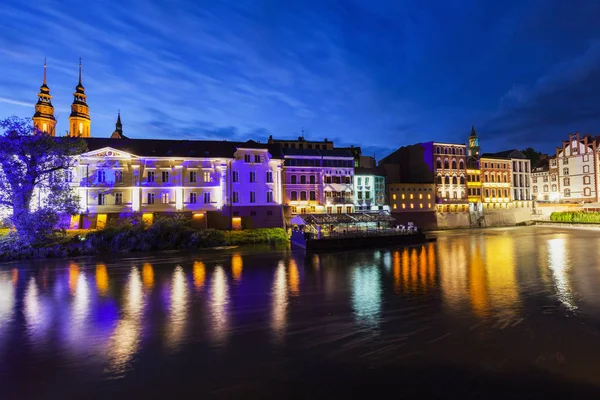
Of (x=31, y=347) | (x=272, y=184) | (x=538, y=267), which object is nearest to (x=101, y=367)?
(x=31, y=347)

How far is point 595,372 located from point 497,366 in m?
2.70

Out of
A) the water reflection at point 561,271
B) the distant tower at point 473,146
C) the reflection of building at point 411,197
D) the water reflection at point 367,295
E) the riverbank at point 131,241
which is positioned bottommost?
the water reflection at point 561,271

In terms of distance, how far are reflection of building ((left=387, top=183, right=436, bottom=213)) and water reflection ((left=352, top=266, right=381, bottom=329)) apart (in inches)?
1595

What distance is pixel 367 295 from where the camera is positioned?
20.4 meters

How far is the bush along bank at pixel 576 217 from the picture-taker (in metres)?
72.1

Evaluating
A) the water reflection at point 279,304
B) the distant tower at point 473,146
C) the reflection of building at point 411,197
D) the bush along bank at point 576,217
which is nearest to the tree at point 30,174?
the water reflection at point 279,304

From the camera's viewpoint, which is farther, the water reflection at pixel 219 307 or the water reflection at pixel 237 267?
the water reflection at pixel 237 267

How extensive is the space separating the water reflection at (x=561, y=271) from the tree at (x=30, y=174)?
45037 millimetres

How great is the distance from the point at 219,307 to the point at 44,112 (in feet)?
228

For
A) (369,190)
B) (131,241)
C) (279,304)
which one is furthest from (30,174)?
(369,190)

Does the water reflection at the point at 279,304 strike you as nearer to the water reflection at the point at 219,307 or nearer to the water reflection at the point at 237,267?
the water reflection at the point at 219,307

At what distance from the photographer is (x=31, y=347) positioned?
43.9ft

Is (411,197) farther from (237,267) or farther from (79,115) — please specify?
(79,115)

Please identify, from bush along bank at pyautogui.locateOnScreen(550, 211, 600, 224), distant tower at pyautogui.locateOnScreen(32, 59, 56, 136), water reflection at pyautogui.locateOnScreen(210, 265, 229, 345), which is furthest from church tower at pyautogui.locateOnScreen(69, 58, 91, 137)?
bush along bank at pyautogui.locateOnScreen(550, 211, 600, 224)
